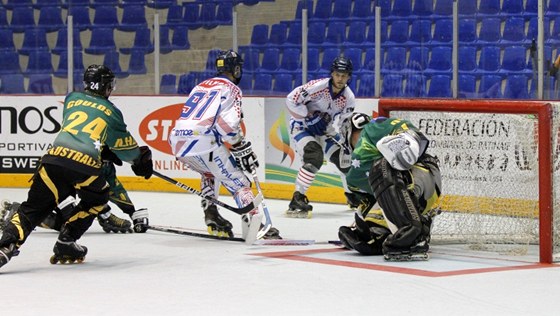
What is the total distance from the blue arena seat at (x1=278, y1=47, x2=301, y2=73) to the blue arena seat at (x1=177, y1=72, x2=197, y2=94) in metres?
0.98

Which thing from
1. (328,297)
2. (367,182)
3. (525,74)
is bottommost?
(328,297)

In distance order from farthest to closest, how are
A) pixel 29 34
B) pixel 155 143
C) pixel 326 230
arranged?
pixel 29 34 < pixel 155 143 < pixel 326 230

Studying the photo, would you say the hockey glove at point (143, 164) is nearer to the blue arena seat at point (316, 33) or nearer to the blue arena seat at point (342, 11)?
the blue arena seat at point (316, 33)

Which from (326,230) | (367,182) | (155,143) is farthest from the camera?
(155,143)

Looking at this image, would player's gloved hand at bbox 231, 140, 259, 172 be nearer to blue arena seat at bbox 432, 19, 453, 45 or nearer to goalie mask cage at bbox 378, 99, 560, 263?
goalie mask cage at bbox 378, 99, 560, 263

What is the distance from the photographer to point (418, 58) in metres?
10.8

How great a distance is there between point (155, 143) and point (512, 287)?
6.32 meters

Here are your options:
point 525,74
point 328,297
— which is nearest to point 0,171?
point 525,74

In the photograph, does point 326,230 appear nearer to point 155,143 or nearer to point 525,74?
point 525,74

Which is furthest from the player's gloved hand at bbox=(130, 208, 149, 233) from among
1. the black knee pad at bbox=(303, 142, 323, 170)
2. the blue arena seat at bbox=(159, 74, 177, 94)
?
the blue arena seat at bbox=(159, 74, 177, 94)

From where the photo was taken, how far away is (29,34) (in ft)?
43.3

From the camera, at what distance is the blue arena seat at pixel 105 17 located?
42.5ft

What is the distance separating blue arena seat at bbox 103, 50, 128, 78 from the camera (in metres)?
12.4

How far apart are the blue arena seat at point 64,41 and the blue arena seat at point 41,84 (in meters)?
0.37
